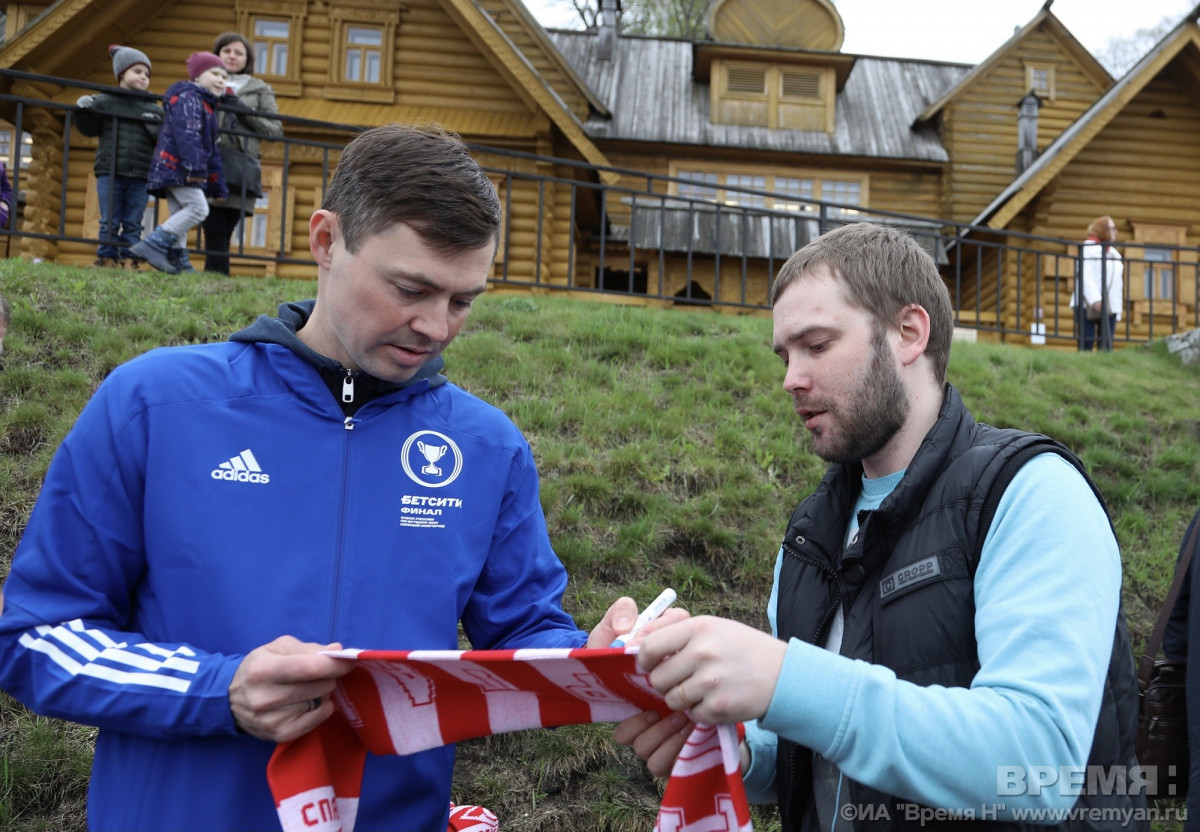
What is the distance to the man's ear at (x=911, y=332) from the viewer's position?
205 centimetres

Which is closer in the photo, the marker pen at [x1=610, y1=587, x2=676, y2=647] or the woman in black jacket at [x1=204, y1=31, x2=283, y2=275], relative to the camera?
the marker pen at [x1=610, y1=587, x2=676, y2=647]

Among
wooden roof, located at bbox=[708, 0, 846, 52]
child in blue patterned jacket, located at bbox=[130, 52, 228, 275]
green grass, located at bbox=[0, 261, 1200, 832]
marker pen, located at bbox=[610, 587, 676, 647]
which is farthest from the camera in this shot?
wooden roof, located at bbox=[708, 0, 846, 52]

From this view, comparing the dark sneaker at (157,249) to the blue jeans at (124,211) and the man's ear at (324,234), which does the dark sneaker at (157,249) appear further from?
the man's ear at (324,234)

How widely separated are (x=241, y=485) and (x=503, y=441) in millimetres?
618

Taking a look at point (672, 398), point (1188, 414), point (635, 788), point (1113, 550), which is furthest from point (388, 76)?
point (1113, 550)

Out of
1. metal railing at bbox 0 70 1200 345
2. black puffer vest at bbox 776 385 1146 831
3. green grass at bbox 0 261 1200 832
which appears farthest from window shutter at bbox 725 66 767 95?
black puffer vest at bbox 776 385 1146 831

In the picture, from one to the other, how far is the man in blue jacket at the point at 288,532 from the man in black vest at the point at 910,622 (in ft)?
1.56

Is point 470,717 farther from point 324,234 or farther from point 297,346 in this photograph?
point 324,234

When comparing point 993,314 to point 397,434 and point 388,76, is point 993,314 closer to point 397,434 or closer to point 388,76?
point 388,76

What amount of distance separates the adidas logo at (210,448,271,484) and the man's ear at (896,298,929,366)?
1430 millimetres

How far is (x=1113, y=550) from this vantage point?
5.49 ft

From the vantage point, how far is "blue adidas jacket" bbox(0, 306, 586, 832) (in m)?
1.69

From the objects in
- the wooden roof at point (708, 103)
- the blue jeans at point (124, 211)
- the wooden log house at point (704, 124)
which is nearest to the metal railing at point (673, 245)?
the wooden log house at point (704, 124)

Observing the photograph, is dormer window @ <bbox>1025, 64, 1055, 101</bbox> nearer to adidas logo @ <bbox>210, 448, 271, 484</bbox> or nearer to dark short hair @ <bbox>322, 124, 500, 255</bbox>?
dark short hair @ <bbox>322, 124, 500, 255</bbox>
